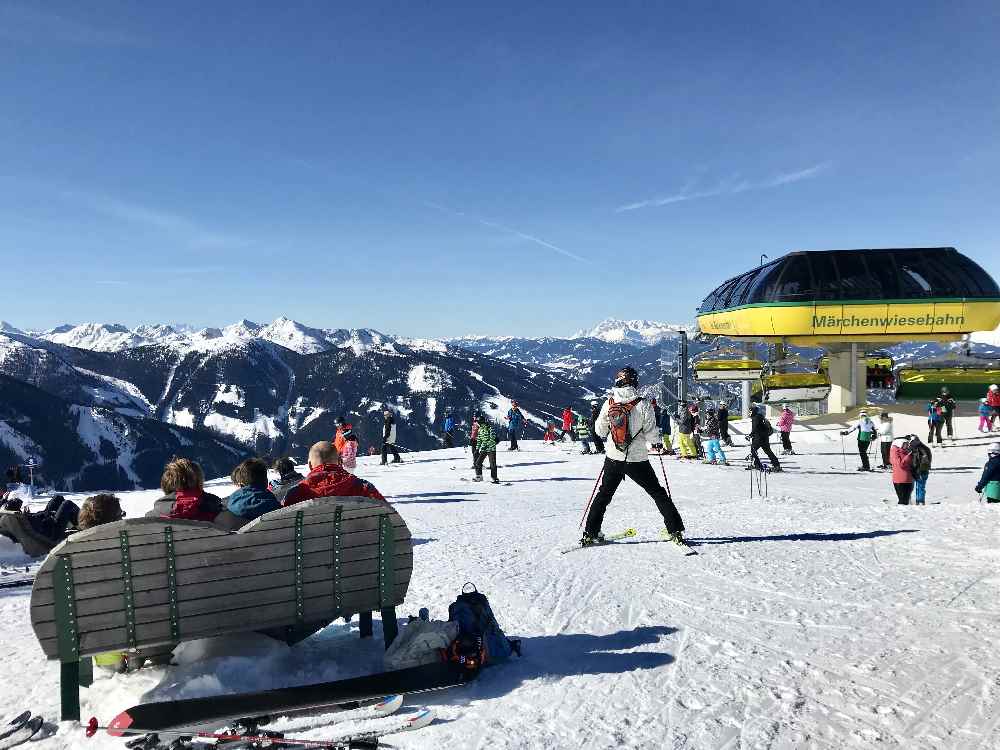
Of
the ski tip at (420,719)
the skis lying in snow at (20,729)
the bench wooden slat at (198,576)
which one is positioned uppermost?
the bench wooden slat at (198,576)

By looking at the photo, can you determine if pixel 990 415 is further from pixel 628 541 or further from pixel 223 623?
pixel 223 623

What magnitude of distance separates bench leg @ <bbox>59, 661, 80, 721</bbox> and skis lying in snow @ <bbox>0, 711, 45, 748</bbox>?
0.42 ft

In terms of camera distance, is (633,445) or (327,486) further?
(633,445)

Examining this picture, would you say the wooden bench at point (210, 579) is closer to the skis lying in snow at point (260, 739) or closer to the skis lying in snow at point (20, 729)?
the skis lying in snow at point (20, 729)

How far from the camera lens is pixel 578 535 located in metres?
9.16

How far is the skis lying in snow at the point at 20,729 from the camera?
3563 mm

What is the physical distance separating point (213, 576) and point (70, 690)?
0.96 meters

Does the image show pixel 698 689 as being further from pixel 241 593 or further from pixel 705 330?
pixel 705 330

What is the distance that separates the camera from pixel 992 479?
10.9 meters

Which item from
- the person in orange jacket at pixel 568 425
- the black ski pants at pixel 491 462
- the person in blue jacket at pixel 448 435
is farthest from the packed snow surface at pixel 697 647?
the person in blue jacket at pixel 448 435

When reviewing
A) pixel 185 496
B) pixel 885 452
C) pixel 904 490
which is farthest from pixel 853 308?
pixel 185 496

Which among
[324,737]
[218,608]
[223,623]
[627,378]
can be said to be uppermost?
[627,378]

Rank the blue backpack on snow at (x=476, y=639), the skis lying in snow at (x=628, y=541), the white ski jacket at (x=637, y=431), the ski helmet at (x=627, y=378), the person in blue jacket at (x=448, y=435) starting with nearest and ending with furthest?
the blue backpack on snow at (x=476, y=639), the white ski jacket at (x=637, y=431), the ski helmet at (x=627, y=378), the skis lying in snow at (x=628, y=541), the person in blue jacket at (x=448, y=435)

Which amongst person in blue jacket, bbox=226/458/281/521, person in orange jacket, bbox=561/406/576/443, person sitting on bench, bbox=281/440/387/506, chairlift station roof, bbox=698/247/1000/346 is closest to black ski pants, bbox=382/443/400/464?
person in orange jacket, bbox=561/406/576/443
